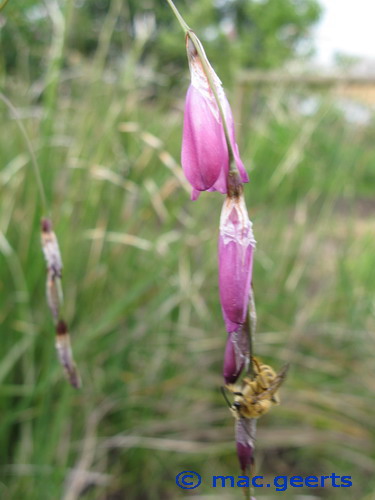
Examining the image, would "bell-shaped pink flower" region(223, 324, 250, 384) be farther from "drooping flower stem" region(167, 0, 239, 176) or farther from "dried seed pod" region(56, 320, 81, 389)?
"dried seed pod" region(56, 320, 81, 389)

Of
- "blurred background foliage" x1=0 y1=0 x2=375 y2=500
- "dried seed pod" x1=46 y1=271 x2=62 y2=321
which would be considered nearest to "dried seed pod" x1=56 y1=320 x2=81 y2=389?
"dried seed pod" x1=46 y1=271 x2=62 y2=321

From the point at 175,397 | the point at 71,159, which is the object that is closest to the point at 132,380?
the point at 175,397

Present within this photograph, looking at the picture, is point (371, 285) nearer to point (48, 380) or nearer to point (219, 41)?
point (48, 380)

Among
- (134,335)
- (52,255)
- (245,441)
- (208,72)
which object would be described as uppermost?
(208,72)

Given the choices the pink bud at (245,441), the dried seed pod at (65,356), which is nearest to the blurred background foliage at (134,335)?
the dried seed pod at (65,356)

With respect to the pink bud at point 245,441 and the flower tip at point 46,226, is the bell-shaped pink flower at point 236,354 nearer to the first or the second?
the pink bud at point 245,441

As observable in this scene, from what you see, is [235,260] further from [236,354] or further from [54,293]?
[54,293]

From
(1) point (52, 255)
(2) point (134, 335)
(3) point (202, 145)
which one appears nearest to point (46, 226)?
(1) point (52, 255)
